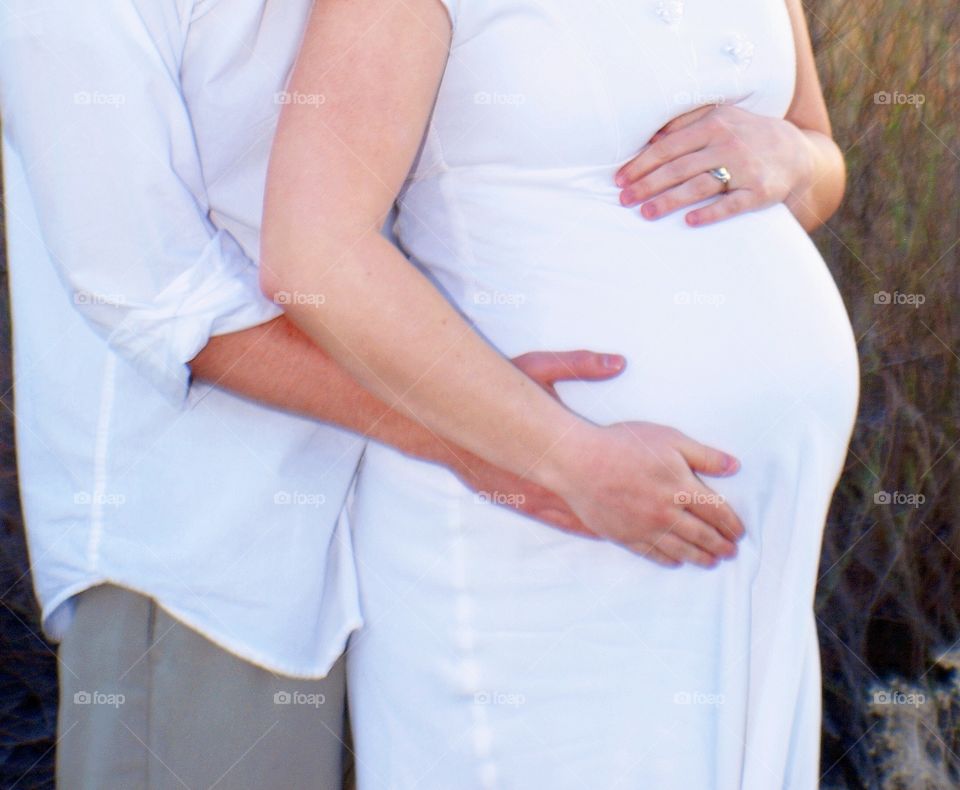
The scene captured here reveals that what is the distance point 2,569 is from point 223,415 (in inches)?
66.2

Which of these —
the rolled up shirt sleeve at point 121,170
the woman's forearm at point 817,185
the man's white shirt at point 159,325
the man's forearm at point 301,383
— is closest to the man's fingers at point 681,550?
the man's forearm at point 301,383

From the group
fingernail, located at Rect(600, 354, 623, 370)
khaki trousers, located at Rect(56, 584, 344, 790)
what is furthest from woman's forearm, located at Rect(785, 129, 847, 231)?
khaki trousers, located at Rect(56, 584, 344, 790)

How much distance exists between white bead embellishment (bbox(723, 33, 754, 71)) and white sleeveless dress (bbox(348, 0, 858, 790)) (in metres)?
0.05

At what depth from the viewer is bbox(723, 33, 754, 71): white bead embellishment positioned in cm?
138

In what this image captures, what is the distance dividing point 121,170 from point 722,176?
678 mm

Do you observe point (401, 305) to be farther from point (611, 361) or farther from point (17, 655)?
point (17, 655)

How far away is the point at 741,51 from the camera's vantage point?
4.56 feet

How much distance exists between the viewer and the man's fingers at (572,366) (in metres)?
1.23

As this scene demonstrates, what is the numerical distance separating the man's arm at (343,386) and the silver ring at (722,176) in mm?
289

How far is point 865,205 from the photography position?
280cm

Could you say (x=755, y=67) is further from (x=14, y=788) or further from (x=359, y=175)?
(x=14, y=788)

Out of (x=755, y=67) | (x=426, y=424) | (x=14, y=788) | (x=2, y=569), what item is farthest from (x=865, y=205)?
(x=14, y=788)

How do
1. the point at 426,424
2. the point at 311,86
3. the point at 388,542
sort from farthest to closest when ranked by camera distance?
the point at 388,542 < the point at 426,424 < the point at 311,86

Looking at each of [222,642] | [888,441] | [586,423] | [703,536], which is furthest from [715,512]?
[888,441]
